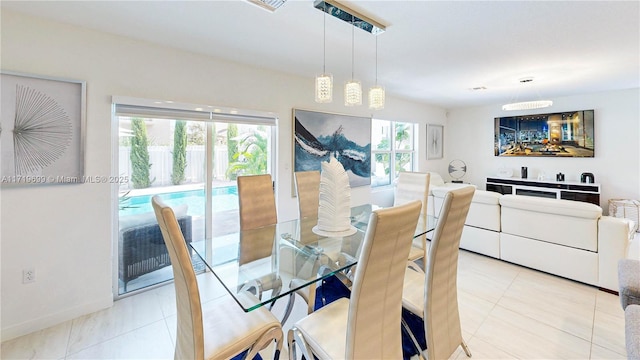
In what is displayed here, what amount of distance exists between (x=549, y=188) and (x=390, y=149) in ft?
9.93

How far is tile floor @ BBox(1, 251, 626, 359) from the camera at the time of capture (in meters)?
1.86

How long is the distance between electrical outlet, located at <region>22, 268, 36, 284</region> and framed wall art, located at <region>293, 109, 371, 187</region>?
8.36 feet

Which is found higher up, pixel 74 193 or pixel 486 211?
pixel 74 193

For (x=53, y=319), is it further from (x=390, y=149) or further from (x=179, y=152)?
(x=390, y=149)

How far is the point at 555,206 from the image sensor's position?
2.79 meters

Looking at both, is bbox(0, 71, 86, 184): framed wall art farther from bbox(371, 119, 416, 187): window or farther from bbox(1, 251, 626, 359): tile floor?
bbox(371, 119, 416, 187): window

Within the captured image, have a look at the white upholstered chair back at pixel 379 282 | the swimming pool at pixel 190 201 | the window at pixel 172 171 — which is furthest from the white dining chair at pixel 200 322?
the swimming pool at pixel 190 201

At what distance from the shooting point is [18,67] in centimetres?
201

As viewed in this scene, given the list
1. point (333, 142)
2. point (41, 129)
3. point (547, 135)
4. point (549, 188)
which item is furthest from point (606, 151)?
point (41, 129)

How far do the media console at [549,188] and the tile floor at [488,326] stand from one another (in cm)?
303

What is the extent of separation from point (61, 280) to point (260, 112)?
7.68ft

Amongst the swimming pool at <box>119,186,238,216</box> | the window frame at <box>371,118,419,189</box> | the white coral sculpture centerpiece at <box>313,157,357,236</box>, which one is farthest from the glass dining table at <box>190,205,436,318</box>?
the window frame at <box>371,118,419,189</box>

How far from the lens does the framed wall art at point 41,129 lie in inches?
78.1

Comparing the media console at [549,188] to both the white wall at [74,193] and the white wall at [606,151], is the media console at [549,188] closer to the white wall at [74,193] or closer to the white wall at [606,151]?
the white wall at [606,151]
